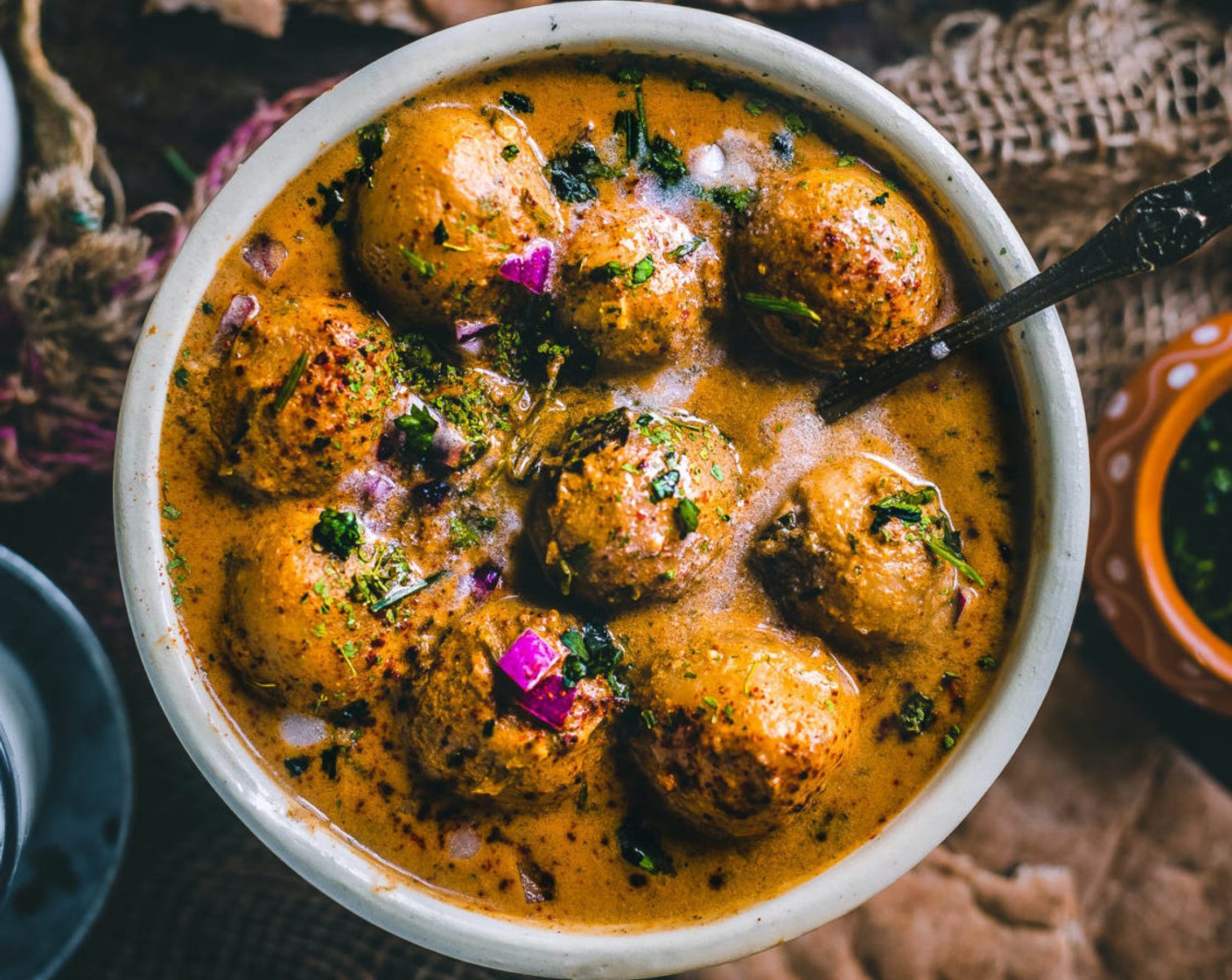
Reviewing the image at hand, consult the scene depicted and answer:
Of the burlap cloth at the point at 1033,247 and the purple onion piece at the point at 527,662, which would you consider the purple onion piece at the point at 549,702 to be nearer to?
Answer: the purple onion piece at the point at 527,662

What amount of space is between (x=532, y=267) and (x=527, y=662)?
66cm

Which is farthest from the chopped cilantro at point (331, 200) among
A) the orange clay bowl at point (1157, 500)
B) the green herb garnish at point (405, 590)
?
the orange clay bowl at point (1157, 500)

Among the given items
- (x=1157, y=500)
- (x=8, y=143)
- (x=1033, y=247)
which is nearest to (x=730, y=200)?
(x=1033, y=247)

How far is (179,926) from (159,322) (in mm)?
1480

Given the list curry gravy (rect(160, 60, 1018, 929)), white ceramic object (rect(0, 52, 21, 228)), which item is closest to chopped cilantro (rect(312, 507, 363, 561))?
curry gravy (rect(160, 60, 1018, 929))

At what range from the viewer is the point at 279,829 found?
6.00 feet

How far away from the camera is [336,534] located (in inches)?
70.3

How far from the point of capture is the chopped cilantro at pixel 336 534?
5.82 ft

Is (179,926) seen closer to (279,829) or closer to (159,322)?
(279,829)

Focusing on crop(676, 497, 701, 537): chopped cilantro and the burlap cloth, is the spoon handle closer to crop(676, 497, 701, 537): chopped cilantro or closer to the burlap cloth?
crop(676, 497, 701, 537): chopped cilantro

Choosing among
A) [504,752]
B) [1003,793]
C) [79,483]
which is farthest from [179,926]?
[1003,793]

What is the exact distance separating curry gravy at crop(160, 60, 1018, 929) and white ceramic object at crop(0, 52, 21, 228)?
885mm

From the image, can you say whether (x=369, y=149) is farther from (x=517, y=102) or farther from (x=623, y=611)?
(x=623, y=611)

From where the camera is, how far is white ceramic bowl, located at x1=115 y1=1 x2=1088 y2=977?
5.95 ft
